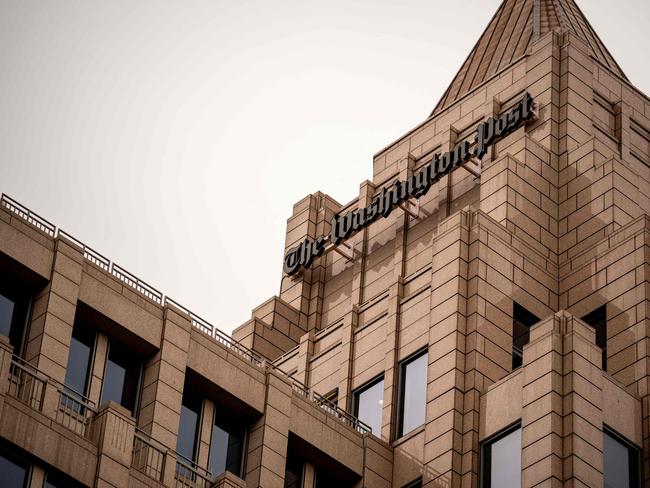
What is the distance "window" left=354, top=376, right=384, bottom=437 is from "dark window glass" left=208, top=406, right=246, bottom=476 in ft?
29.6

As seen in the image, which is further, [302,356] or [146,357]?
[302,356]

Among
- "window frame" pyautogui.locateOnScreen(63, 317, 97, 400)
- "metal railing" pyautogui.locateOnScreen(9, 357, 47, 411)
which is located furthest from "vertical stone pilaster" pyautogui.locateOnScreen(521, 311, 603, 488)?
"metal railing" pyautogui.locateOnScreen(9, 357, 47, 411)

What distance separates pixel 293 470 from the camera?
6419 centimetres

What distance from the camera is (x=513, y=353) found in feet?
226

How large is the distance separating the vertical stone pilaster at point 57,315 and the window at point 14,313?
0.91 feet

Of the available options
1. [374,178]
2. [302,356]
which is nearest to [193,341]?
[302,356]

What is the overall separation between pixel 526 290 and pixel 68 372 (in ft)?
67.6

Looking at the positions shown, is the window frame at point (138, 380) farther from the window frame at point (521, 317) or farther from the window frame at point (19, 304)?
the window frame at point (521, 317)

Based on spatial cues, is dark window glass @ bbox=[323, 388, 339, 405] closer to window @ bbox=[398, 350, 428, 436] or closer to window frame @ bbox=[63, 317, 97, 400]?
window @ bbox=[398, 350, 428, 436]

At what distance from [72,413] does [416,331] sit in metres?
19.1

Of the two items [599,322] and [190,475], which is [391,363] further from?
[190,475]

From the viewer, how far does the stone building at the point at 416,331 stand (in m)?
58.0

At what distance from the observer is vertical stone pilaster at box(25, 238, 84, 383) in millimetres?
56938

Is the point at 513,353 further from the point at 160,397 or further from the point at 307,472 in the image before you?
the point at 160,397
